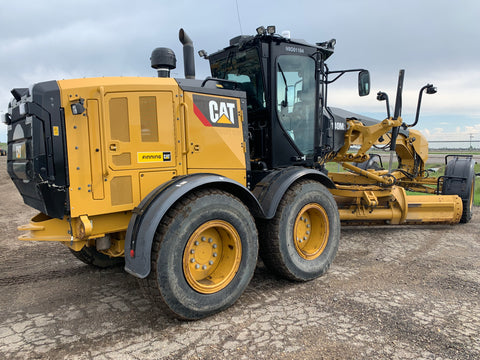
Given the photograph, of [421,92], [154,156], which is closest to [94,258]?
[154,156]

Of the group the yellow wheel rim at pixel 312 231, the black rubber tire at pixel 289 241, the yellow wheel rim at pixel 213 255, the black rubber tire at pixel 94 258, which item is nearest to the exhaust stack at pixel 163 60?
the yellow wheel rim at pixel 213 255

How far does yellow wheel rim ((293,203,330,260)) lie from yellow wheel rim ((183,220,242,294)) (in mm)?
1071

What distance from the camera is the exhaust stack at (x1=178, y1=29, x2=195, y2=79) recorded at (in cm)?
407

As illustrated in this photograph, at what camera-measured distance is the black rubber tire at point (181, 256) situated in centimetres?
292

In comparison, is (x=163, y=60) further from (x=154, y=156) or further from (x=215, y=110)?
(x=154, y=156)

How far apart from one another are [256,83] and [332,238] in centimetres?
217

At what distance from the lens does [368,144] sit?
6238mm

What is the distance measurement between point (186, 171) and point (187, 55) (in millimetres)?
1557

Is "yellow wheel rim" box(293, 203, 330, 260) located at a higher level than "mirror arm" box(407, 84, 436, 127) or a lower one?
lower

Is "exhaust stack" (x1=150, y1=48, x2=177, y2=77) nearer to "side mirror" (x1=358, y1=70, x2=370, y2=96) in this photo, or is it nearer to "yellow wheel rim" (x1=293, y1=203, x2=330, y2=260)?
"yellow wheel rim" (x1=293, y1=203, x2=330, y2=260)

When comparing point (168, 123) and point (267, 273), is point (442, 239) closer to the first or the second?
point (267, 273)

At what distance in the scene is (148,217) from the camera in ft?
9.50

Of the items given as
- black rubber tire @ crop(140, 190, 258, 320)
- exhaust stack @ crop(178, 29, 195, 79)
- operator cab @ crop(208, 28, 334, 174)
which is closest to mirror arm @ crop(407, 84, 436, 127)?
operator cab @ crop(208, 28, 334, 174)

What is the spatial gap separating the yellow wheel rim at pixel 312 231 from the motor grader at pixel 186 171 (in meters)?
0.01
